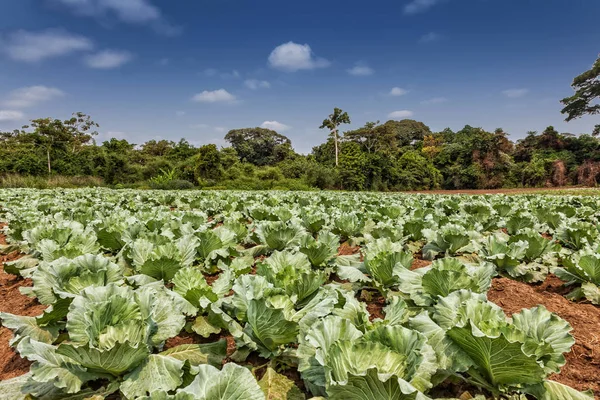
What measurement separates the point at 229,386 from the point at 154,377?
0.55 metres

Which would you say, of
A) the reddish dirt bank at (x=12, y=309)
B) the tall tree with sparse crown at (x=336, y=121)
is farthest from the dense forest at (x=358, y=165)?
the reddish dirt bank at (x=12, y=309)

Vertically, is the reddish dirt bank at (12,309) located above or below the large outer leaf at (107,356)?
below

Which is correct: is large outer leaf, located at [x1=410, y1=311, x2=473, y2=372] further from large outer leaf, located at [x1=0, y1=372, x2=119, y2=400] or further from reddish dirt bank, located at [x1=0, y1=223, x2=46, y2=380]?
reddish dirt bank, located at [x1=0, y1=223, x2=46, y2=380]

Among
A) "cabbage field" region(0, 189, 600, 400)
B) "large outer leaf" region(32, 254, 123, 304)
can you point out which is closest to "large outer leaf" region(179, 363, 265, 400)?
"cabbage field" region(0, 189, 600, 400)

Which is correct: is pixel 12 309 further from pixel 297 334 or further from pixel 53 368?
pixel 297 334

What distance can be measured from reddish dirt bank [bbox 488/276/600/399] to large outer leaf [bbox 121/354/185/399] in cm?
195

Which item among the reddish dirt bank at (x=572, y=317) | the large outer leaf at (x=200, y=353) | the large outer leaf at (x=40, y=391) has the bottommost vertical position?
the reddish dirt bank at (x=572, y=317)

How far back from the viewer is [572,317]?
8.23 feet

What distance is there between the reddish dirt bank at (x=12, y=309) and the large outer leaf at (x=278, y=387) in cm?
143

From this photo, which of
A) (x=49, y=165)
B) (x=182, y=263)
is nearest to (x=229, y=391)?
(x=182, y=263)

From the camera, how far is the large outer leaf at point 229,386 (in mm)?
1241

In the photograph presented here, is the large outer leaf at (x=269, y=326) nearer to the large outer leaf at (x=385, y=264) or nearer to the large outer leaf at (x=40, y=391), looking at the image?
the large outer leaf at (x=40, y=391)

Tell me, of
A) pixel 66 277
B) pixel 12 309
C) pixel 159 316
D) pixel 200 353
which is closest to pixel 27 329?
pixel 66 277

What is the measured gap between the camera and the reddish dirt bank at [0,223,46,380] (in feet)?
6.73
